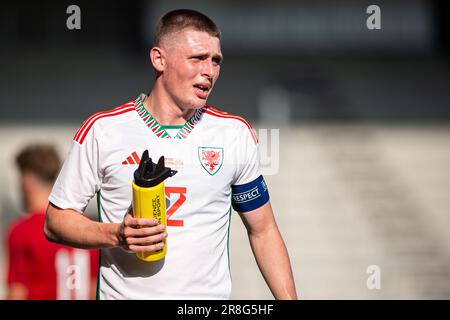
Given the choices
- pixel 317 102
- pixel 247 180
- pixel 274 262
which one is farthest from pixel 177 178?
pixel 317 102

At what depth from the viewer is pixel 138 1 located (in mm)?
9070

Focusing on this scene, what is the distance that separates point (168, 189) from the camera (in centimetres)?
360

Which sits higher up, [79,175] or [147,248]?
[79,175]

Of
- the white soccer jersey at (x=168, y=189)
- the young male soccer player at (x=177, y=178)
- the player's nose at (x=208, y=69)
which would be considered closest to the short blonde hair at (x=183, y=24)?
the young male soccer player at (x=177, y=178)

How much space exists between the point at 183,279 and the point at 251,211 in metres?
0.46

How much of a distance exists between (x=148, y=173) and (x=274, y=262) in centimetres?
82

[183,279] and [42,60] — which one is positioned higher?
[42,60]

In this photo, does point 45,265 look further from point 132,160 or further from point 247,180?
point 247,180

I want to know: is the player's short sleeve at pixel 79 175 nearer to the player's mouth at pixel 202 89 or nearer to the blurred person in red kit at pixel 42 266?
the player's mouth at pixel 202 89

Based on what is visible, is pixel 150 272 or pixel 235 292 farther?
pixel 235 292
